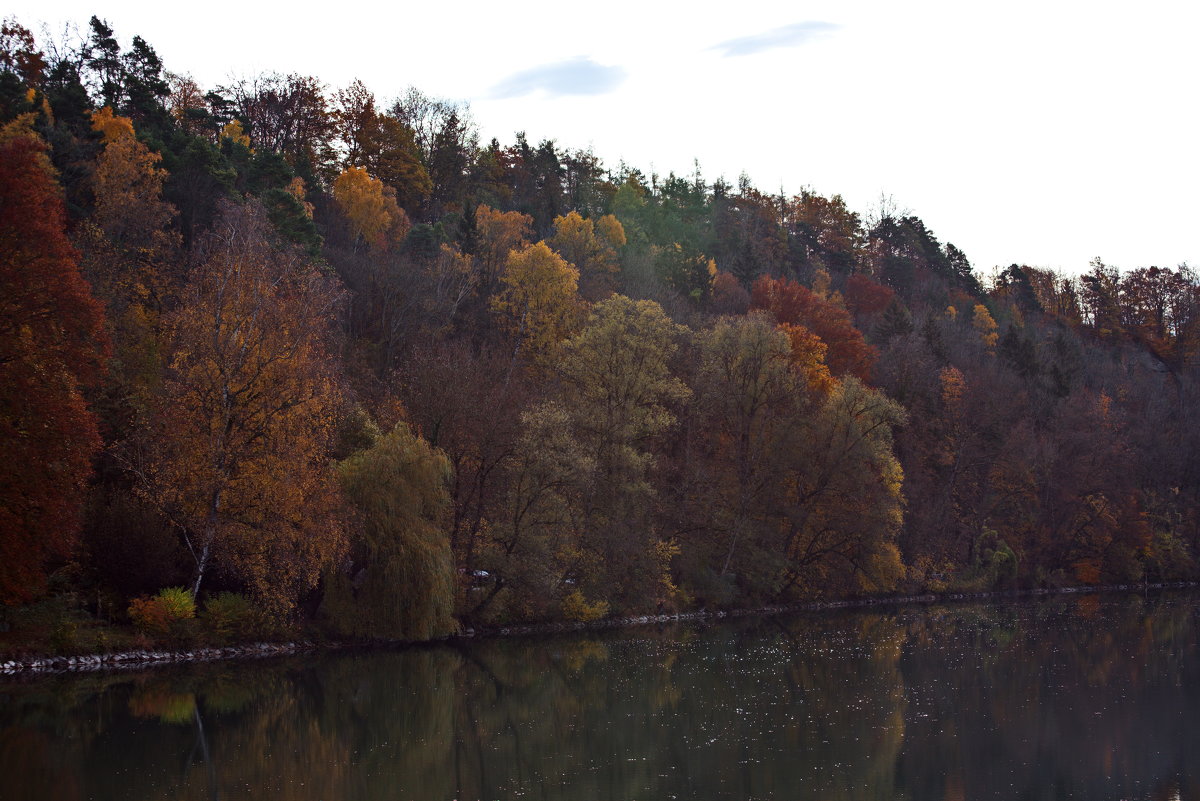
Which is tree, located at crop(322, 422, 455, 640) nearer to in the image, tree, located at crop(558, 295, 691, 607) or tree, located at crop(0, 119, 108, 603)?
tree, located at crop(0, 119, 108, 603)

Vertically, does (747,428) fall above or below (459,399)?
below

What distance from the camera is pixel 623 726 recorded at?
25.4 meters

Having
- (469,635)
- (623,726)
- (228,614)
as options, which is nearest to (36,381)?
(228,614)

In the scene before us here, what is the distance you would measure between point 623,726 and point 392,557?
42.5 ft

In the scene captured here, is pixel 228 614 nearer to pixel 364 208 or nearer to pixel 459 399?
pixel 459 399

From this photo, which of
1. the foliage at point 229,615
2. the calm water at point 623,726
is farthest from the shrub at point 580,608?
the foliage at point 229,615

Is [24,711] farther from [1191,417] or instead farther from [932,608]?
[1191,417]

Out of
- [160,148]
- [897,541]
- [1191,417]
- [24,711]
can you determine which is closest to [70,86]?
[160,148]

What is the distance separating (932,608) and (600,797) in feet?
143

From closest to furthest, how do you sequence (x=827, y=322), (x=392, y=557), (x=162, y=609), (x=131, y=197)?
(x=162, y=609) < (x=392, y=557) < (x=131, y=197) < (x=827, y=322)

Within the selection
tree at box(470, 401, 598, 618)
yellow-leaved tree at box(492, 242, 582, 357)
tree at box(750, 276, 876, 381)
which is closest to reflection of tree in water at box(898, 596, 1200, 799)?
tree at box(470, 401, 598, 618)

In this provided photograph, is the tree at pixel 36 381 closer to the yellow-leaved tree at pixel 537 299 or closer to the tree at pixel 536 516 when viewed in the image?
the tree at pixel 536 516

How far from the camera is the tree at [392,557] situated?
118 feet

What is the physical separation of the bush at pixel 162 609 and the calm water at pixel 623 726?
1881mm
